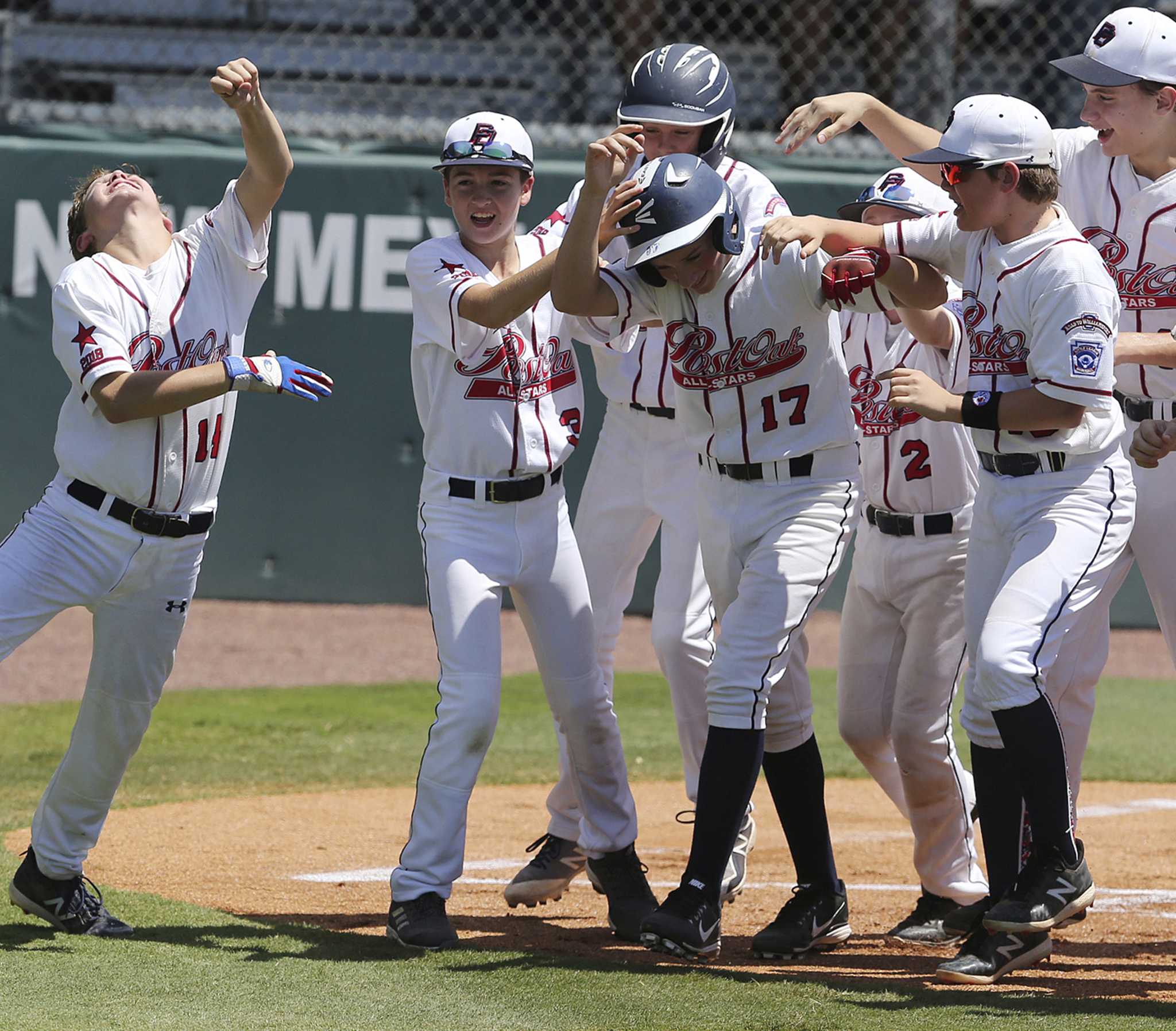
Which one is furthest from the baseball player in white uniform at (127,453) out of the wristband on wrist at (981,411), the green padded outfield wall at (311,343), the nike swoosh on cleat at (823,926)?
the green padded outfield wall at (311,343)

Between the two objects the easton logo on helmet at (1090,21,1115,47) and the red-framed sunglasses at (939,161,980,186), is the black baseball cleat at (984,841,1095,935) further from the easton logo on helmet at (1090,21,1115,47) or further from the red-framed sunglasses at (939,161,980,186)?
the easton logo on helmet at (1090,21,1115,47)

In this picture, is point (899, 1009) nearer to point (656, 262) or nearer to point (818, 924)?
point (818, 924)

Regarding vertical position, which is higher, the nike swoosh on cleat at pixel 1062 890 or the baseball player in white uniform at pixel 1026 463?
the baseball player in white uniform at pixel 1026 463

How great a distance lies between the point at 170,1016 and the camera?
3.30 metres

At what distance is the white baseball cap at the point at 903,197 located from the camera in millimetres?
4301

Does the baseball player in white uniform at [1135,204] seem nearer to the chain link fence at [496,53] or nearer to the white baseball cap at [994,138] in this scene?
the white baseball cap at [994,138]

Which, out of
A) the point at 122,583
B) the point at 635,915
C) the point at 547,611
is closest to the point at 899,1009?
the point at 635,915

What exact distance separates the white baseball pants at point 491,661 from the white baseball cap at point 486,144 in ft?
2.50

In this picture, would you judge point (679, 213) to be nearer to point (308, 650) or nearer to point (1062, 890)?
point (1062, 890)

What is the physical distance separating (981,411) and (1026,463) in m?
0.20

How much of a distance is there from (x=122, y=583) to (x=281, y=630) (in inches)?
222

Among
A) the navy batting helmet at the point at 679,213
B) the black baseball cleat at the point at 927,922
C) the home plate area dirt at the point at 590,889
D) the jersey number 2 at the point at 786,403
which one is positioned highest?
the navy batting helmet at the point at 679,213

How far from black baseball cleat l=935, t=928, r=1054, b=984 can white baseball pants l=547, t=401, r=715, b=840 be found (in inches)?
40.0

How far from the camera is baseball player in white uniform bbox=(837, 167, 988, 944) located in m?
4.24
